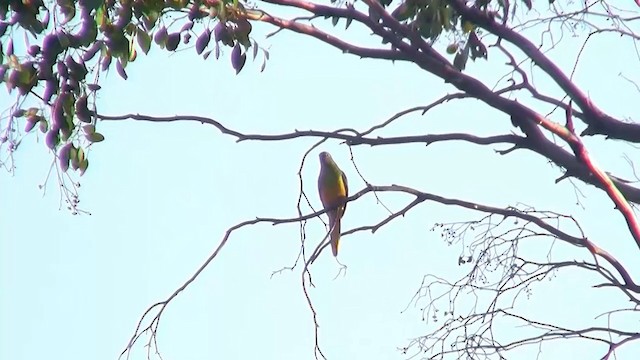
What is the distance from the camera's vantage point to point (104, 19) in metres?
3.34

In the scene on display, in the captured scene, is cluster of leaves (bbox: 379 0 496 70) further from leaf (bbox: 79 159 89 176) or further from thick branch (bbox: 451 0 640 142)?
leaf (bbox: 79 159 89 176)

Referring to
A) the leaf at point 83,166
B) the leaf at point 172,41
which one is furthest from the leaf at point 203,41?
the leaf at point 83,166

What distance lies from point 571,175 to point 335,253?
3.26ft

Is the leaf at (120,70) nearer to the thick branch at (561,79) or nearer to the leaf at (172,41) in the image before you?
the leaf at (172,41)

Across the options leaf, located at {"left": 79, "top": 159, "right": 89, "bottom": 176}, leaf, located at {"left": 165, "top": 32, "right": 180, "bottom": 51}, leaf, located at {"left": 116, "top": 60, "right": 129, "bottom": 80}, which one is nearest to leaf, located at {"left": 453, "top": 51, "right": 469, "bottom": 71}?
leaf, located at {"left": 165, "top": 32, "right": 180, "bottom": 51}

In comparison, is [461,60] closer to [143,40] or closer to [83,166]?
[143,40]

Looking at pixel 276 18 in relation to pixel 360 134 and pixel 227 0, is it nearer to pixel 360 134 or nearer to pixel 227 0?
pixel 227 0

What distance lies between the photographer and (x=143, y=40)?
3490 millimetres

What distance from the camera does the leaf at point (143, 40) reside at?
3482mm

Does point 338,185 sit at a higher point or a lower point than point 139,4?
higher

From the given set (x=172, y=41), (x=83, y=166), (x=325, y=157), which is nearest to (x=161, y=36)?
(x=172, y=41)

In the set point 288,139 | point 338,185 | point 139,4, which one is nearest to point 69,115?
point 139,4

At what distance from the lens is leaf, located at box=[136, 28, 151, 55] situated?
137 inches

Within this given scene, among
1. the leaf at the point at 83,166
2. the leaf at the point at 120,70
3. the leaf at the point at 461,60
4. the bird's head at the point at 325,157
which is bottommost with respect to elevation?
the leaf at the point at 83,166
